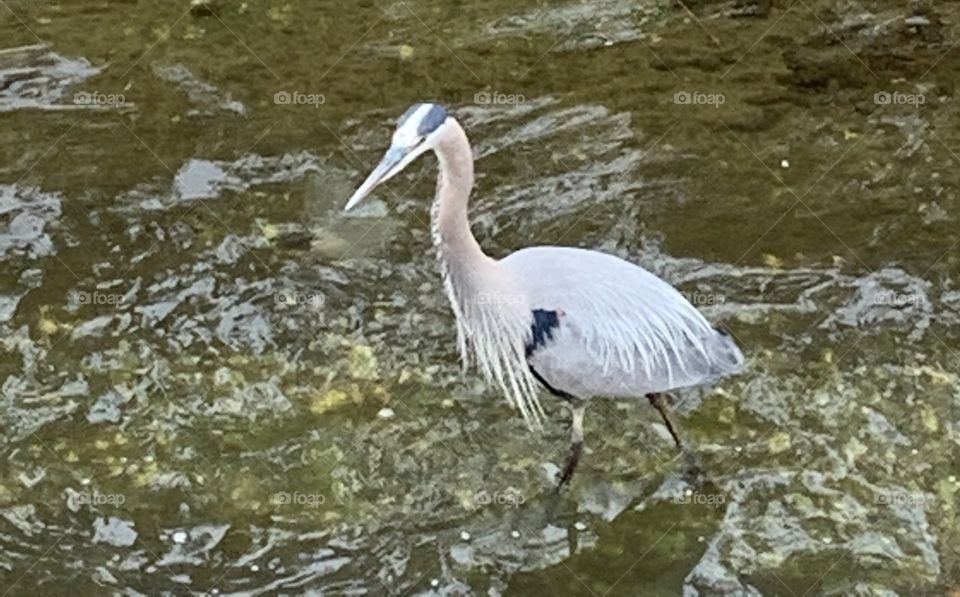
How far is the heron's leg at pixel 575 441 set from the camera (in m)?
4.67

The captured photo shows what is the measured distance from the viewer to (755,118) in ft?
21.2

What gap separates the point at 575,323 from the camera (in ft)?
14.4

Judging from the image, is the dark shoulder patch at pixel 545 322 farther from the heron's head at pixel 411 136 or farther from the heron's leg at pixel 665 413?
the heron's head at pixel 411 136

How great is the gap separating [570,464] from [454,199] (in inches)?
48.8

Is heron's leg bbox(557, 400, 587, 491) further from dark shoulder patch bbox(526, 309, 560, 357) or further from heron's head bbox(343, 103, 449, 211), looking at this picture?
heron's head bbox(343, 103, 449, 211)

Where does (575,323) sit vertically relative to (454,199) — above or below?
below

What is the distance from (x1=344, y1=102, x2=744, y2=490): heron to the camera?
4.33 m

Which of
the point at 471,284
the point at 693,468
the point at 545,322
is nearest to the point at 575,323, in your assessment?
the point at 545,322

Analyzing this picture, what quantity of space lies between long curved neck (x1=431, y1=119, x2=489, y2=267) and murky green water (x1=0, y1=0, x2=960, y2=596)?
1.05 m

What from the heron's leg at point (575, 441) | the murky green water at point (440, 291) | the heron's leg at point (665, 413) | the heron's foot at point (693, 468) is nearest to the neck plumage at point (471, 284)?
the heron's leg at point (575, 441)

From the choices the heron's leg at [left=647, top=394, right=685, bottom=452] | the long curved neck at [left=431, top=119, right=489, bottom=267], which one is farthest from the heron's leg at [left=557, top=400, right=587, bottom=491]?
the long curved neck at [left=431, top=119, right=489, bottom=267]

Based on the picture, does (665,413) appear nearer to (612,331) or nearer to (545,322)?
(612,331)

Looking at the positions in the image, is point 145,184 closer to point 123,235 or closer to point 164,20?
point 123,235

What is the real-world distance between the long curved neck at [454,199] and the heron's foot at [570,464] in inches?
35.8
